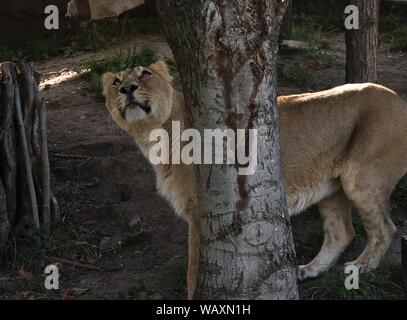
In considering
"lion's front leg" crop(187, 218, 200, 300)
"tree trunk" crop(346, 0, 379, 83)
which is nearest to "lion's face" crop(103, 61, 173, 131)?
"lion's front leg" crop(187, 218, 200, 300)

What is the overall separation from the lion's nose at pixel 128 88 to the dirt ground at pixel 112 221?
4.79 feet

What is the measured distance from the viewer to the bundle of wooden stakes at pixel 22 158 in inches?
270

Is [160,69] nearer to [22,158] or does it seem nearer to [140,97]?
[140,97]

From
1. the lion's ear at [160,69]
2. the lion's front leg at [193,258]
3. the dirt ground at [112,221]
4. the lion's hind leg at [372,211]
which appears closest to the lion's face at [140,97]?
the lion's ear at [160,69]

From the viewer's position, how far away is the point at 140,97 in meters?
6.15

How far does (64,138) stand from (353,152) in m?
3.42

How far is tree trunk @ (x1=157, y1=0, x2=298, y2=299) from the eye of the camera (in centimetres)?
465

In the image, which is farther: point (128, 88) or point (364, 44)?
point (364, 44)

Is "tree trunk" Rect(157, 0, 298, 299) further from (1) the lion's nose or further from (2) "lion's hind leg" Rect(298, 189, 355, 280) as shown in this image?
(2) "lion's hind leg" Rect(298, 189, 355, 280)

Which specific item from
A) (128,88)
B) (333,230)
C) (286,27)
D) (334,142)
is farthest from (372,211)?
(286,27)

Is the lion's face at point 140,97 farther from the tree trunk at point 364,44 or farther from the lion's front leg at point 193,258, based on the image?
the tree trunk at point 364,44

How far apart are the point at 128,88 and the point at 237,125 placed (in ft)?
5.24

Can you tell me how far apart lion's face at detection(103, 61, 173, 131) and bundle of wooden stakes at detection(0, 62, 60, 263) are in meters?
1.00
